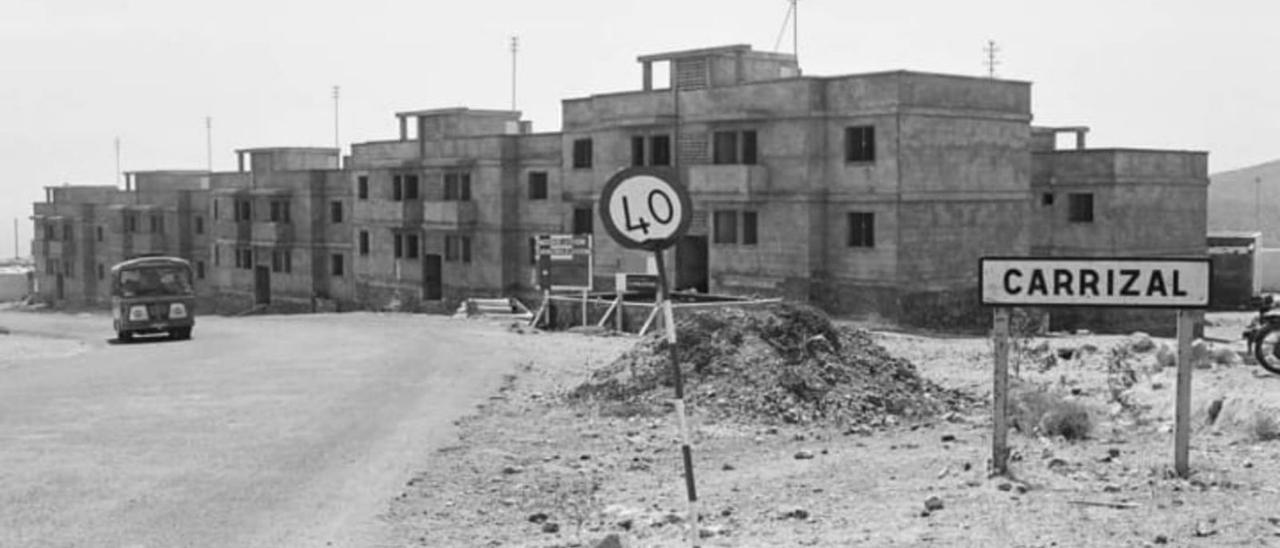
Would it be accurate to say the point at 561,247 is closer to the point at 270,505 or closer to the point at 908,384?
the point at 908,384

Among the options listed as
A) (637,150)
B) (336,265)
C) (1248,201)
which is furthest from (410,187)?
(1248,201)

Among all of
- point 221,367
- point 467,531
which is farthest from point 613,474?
point 221,367

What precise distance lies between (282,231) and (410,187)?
42.9 ft

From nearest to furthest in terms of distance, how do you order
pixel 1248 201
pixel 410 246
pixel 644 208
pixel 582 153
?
1. pixel 644 208
2. pixel 582 153
3. pixel 410 246
4. pixel 1248 201

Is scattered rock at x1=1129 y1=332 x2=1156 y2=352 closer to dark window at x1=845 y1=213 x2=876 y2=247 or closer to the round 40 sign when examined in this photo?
the round 40 sign

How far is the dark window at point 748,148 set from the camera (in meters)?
45.9

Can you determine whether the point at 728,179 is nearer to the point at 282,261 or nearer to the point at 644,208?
the point at 282,261

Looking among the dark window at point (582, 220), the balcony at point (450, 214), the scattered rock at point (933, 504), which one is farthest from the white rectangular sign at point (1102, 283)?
the balcony at point (450, 214)

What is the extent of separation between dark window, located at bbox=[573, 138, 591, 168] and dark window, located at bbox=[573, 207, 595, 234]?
1.71 meters

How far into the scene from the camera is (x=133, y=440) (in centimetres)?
1559

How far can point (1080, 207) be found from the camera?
51094mm

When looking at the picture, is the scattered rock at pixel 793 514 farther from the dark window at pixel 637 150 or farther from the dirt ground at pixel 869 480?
the dark window at pixel 637 150

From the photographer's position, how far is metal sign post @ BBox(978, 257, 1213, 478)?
36.5 feet

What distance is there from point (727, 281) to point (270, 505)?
115 feet
